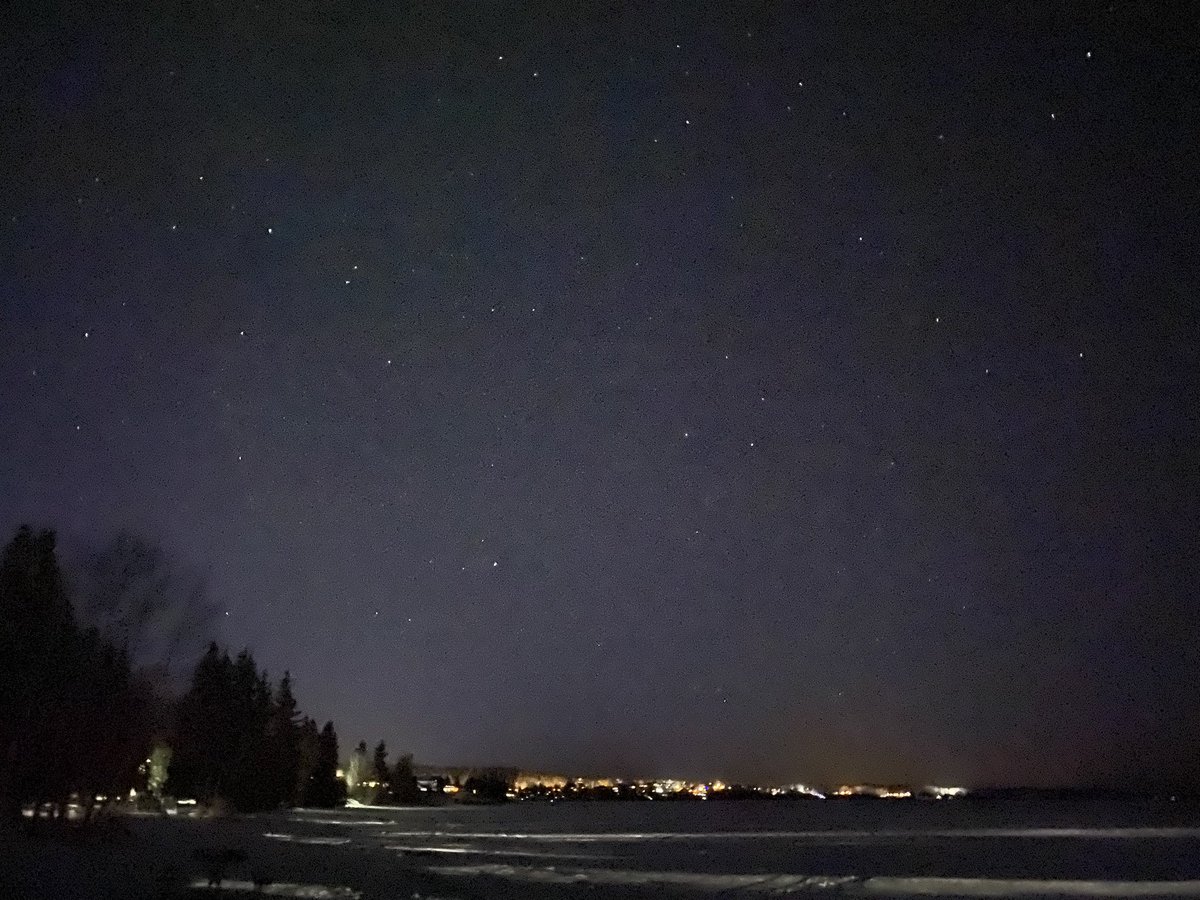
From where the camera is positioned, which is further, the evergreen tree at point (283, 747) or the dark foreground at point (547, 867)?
the evergreen tree at point (283, 747)

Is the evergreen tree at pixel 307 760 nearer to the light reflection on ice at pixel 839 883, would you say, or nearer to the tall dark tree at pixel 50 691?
the tall dark tree at pixel 50 691

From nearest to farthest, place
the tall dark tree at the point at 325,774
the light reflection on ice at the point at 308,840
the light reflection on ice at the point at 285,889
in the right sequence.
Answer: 1. the light reflection on ice at the point at 285,889
2. the light reflection on ice at the point at 308,840
3. the tall dark tree at the point at 325,774

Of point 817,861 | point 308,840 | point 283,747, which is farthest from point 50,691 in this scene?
point 283,747

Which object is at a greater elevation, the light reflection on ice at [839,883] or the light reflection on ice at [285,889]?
the light reflection on ice at [285,889]

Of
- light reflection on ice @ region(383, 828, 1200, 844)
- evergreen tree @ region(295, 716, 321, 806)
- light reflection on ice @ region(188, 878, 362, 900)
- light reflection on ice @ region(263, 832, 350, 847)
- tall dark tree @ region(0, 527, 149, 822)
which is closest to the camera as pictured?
light reflection on ice @ region(188, 878, 362, 900)

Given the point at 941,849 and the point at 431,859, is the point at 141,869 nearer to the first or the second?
the point at 431,859

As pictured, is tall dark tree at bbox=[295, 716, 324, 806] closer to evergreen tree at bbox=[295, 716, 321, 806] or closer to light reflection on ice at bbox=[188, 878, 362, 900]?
evergreen tree at bbox=[295, 716, 321, 806]

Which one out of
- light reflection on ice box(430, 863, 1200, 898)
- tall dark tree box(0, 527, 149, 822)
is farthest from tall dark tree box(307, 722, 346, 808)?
light reflection on ice box(430, 863, 1200, 898)

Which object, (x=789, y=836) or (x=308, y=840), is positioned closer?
(x=308, y=840)

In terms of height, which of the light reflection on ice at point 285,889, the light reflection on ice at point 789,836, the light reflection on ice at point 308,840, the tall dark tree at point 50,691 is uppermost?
the tall dark tree at point 50,691

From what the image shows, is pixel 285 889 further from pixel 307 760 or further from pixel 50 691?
pixel 307 760

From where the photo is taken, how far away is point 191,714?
92.7 m

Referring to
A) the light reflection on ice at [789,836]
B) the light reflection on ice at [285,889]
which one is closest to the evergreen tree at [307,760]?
the light reflection on ice at [789,836]

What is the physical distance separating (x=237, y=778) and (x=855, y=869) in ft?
232
